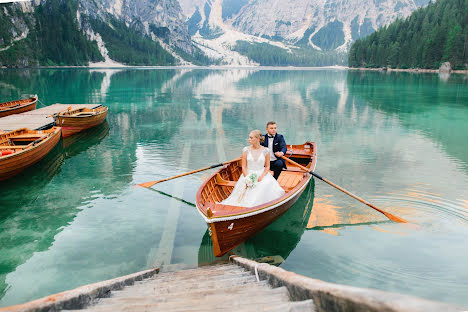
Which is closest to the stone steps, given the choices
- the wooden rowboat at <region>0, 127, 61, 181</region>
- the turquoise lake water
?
the turquoise lake water

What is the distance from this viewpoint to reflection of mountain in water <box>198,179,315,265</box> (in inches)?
310

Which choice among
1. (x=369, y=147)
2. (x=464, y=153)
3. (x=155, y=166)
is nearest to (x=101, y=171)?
(x=155, y=166)

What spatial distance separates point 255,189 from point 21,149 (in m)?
10.2

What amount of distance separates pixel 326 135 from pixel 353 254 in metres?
14.0

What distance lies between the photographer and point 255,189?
27.7 ft

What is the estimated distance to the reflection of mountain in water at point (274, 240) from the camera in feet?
25.8

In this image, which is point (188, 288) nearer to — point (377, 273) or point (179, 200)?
point (377, 273)

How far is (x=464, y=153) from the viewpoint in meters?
16.5

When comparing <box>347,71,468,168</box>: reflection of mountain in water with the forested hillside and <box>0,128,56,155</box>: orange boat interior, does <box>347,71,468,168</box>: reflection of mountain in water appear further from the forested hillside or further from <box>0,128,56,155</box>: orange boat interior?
the forested hillside

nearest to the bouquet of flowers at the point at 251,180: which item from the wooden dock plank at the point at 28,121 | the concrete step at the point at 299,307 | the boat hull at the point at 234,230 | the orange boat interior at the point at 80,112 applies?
the boat hull at the point at 234,230

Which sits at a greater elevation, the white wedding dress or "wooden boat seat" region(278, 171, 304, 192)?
the white wedding dress

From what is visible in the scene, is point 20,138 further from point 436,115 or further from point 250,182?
point 436,115

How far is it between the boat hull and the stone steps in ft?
5.42

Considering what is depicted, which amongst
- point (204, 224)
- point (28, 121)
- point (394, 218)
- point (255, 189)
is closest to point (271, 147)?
point (255, 189)
